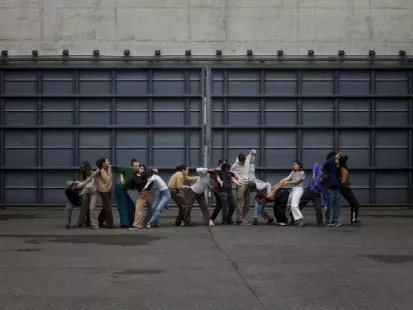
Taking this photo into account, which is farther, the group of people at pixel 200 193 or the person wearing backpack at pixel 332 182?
the person wearing backpack at pixel 332 182

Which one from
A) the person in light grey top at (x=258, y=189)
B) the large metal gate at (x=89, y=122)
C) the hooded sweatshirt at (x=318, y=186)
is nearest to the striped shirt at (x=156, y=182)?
the person in light grey top at (x=258, y=189)

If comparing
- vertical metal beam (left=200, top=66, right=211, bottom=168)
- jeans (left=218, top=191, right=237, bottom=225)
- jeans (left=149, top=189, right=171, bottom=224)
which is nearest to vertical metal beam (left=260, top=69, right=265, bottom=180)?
vertical metal beam (left=200, top=66, right=211, bottom=168)

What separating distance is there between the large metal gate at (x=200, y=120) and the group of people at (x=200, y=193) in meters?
7.30

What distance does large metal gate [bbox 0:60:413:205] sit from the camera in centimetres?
2906

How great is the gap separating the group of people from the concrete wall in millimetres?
8303

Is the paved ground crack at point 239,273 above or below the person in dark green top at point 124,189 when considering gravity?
below

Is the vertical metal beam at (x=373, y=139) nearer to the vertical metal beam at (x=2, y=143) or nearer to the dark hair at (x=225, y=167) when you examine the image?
the dark hair at (x=225, y=167)

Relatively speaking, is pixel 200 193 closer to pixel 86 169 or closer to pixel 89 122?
pixel 86 169

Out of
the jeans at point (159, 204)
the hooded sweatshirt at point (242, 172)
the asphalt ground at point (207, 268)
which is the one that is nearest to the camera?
the asphalt ground at point (207, 268)

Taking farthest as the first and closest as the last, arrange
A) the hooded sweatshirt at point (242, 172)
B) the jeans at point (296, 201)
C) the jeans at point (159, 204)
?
the hooded sweatshirt at point (242, 172) < the jeans at point (296, 201) < the jeans at point (159, 204)

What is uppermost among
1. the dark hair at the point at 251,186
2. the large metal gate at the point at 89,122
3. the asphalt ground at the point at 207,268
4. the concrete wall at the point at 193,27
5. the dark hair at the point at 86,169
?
the concrete wall at the point at 193,27

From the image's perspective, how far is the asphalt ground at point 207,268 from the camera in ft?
31.8

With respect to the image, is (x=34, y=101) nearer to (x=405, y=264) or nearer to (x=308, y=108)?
(x=308, y=108)

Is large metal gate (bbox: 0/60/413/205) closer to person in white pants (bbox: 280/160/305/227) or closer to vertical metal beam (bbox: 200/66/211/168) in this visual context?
vertical metal beam (bbox: 200/66/211/168)
